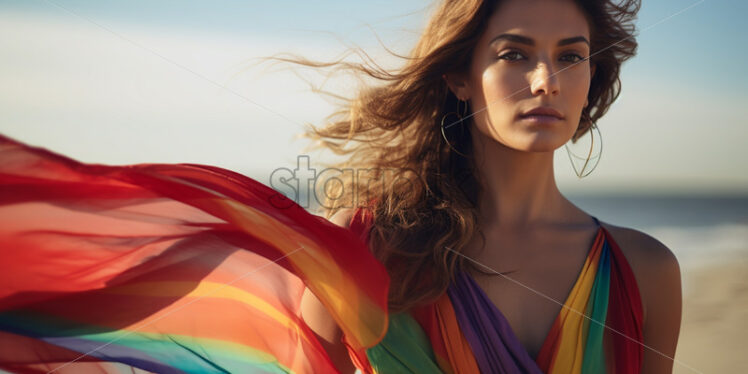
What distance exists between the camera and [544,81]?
189 centimetres

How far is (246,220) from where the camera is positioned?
181 centimetres

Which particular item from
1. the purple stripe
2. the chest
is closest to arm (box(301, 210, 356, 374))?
the purple stripe

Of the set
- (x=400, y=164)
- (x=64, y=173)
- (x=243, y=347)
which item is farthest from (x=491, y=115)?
(x=64, y=173)

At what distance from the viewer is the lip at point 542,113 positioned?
190 centimetres

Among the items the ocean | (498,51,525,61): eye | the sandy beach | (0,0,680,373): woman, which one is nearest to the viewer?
(0,0,680,373): woman

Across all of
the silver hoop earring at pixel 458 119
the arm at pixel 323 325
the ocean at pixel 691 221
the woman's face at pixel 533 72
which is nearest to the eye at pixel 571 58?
the woman's face at pixel 533 72

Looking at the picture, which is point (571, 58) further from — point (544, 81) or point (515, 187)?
point (515, 187)

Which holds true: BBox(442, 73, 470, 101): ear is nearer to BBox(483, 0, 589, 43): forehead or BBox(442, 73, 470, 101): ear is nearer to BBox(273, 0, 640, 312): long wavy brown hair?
BBox(273, 0, 640, 312): long wavy brown hair

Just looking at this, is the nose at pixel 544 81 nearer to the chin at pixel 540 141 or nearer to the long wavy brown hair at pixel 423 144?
the chin at pixel 540 141

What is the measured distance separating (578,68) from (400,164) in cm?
67

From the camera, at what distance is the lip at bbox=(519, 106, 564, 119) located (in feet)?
6.24

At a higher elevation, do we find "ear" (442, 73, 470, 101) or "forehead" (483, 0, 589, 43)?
"forehead" (483, 0, 589, 43)

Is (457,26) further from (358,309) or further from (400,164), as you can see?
(358,309)

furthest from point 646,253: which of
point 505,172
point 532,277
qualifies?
point 505,172
